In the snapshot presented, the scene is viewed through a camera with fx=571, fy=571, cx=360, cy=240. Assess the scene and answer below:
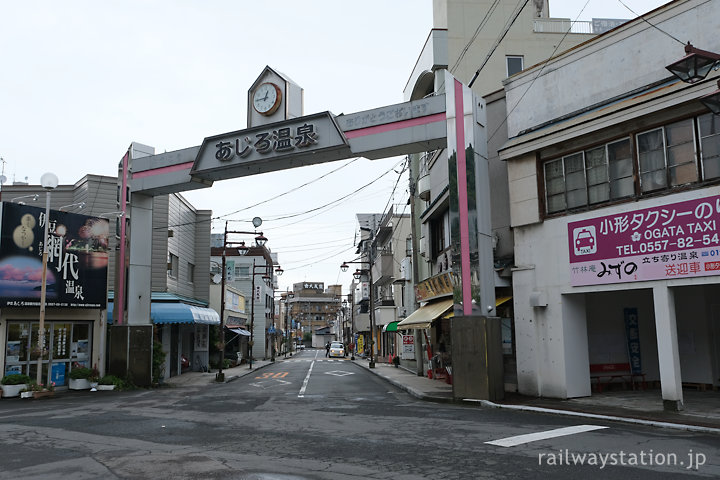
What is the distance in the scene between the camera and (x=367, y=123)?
18172mm

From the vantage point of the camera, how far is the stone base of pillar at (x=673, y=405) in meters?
12.2

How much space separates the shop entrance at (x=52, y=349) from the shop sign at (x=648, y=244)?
58.0 feet

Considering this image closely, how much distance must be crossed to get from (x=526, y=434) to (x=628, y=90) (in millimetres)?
9373

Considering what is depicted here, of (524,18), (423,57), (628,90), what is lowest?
(628,90)

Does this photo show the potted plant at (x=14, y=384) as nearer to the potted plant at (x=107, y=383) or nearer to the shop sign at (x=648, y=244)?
the potted plant at (x=107, y=383)

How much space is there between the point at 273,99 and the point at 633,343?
14.1 meters

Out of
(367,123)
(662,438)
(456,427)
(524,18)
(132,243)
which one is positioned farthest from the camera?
(524,18)

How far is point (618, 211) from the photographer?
14156mm

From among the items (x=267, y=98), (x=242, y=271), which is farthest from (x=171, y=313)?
(x=242, y=271)

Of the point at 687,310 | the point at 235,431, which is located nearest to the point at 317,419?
the point at 235,431

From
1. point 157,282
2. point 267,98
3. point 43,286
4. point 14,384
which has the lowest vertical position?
point 14,384

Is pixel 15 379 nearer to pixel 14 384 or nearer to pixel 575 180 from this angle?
pixel 14 384

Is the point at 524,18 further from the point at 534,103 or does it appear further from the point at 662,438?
the point at 662,438

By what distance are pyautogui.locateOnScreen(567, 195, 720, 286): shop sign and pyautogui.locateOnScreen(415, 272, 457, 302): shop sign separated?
734 centimetres
